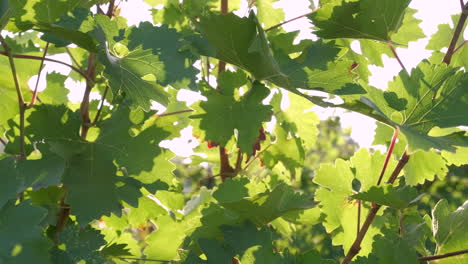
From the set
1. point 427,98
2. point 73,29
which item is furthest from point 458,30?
point 73,29

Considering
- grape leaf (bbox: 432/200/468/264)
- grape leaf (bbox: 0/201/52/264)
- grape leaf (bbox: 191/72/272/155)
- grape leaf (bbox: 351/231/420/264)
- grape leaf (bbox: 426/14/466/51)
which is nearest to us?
grape leaf (bbox: 0/201/52/264)

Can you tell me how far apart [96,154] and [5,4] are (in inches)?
13.5

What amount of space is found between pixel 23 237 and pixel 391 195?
0.66 metres

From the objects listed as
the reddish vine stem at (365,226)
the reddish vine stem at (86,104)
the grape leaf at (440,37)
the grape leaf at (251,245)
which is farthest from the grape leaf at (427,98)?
the reddish vine stem at (86,104)

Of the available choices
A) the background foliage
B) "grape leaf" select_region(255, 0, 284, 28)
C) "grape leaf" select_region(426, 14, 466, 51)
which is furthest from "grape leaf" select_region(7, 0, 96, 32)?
"grape leaf" select_region(426, 14, 466, 51)

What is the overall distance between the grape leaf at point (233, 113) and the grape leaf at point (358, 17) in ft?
0.63

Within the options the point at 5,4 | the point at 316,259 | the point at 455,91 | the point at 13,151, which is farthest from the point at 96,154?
the point at 455,91

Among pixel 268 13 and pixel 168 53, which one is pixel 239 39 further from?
pixel 268 13

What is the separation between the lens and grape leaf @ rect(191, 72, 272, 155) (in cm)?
141

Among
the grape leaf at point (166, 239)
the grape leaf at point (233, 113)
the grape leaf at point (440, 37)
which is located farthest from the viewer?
the grape leaf at point (440, 37)

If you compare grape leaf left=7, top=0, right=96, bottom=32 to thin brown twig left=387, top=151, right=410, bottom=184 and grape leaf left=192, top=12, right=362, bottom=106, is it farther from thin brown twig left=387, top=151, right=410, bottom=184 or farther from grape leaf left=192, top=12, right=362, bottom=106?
thin brown twig left=387, top=151, right=410, bottom=184

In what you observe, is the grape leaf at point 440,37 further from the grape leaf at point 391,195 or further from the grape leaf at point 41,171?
the grape leaf at point 41,171

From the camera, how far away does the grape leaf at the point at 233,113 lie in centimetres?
141

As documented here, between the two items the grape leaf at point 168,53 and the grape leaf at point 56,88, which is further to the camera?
the grape leaf at point 56,88
